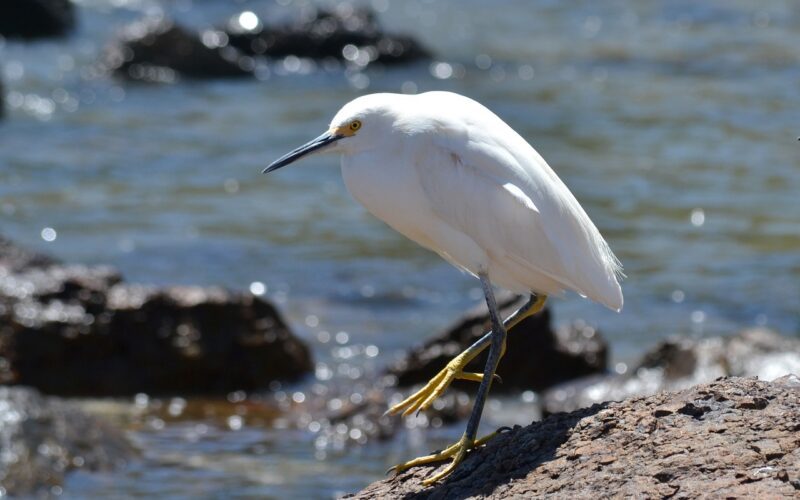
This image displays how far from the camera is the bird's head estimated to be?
4410 mm

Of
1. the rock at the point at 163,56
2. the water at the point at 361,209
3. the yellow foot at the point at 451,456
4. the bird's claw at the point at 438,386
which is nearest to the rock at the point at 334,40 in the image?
the water at the point at 361,209

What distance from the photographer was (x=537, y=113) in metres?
16.4

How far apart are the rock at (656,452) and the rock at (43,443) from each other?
123 inches

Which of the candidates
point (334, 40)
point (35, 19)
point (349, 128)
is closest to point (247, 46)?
point (334, 40)

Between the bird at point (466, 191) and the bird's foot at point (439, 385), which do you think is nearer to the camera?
the bird at point (466, 191)

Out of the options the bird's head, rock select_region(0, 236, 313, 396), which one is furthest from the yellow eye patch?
rock select_region(0, 236, 313, 396)

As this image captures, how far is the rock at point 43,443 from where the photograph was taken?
22.6 ft

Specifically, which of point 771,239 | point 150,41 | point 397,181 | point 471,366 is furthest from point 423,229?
point 150,41

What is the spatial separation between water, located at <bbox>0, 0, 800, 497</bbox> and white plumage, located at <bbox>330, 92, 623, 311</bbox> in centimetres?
324

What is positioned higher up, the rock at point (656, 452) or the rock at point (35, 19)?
the rock at point (656, 452)

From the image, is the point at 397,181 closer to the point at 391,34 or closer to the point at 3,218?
the point at 3,218

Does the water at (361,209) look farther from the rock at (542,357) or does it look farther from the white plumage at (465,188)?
the white plumage at (465,188)

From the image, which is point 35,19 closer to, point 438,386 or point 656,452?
point 438,386

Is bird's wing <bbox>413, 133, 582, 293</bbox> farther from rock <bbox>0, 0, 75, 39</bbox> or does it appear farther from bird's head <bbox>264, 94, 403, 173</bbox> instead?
rock <bbox>0, 0, 75, 39</bbox>
